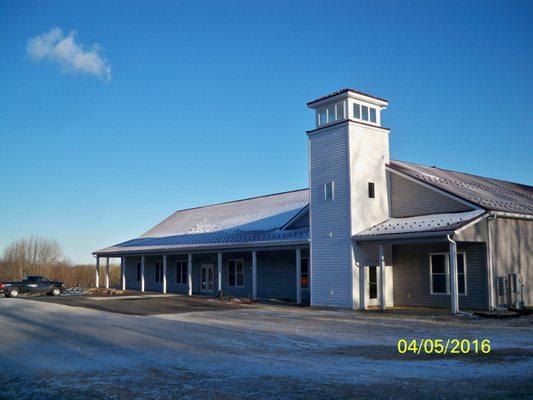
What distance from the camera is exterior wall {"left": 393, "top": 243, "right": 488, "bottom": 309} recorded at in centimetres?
2095

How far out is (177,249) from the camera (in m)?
33.0

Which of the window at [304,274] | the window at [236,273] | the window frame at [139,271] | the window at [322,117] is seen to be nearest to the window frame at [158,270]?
the window frame at [139,271]

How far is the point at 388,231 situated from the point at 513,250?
5.24 meters

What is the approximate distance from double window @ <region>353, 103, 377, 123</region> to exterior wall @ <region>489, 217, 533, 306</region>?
6.88 metres

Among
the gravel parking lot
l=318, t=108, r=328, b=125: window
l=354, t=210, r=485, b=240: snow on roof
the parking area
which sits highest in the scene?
l=318, t=108, r=328, b=125: window

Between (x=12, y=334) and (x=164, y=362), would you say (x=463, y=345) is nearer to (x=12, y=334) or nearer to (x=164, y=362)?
(x=164, y=362)

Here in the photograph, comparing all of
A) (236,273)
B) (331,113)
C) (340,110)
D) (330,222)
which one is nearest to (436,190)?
(330,222)

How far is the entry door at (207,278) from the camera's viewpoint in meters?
33.6

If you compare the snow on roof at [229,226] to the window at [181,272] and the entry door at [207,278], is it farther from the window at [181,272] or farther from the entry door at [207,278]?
the entry door at [207,278]

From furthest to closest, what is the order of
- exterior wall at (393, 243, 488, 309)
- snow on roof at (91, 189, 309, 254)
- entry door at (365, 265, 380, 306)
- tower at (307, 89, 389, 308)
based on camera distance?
1. snow on roof at (91, 189, 309, 254)
2. entry door at (365, 265, 380, 306)
3. tower at (307, 89, 389, 308)
4. exterior wall at (393, 243, 488, 309)

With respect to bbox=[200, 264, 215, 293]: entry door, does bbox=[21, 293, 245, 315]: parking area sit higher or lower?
lower

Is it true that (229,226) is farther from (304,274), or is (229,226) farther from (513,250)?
(513,250)

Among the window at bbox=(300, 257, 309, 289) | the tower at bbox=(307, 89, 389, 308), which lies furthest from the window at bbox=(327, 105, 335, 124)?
the window at bbox=(300, 257, 309, 289)

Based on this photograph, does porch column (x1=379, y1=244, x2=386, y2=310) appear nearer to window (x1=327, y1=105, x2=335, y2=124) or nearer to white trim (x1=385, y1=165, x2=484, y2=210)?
white trim (x1=385, y1=165, x2=484, y2=210)
